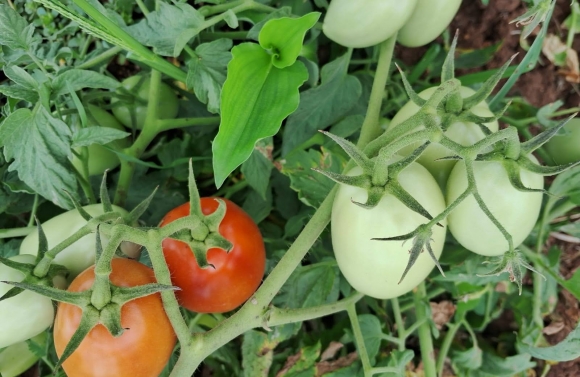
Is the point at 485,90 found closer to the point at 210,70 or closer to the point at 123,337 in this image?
the point at 210,70

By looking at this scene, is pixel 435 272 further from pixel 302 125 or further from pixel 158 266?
pixel 158 266

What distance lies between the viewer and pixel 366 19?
2.20 feet

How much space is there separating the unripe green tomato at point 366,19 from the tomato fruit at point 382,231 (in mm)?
201

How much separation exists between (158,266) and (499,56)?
2.61 ft

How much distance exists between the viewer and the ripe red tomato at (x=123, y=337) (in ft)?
1.85

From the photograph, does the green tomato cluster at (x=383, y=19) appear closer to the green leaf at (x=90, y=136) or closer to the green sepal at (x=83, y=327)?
the green leaf at (x=90, y=136)

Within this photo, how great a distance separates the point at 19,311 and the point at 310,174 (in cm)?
42

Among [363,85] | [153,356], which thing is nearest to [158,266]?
[153,356]

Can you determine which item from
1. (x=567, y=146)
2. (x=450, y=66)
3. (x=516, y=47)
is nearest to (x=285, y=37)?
(x=450, y=66)

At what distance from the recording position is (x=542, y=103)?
1.02 meters

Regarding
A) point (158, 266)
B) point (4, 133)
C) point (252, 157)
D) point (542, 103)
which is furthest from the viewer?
point (542, 103)

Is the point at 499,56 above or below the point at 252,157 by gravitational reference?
above

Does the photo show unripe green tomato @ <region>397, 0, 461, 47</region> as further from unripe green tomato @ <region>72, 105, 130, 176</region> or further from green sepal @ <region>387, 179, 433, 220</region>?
unripe green tomato @ <region>72, 105, 130, 176</region>

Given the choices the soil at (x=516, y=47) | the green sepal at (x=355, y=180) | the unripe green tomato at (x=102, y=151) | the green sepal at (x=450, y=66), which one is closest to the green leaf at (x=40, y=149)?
the unripe green tomato at (x=102, y=151)
